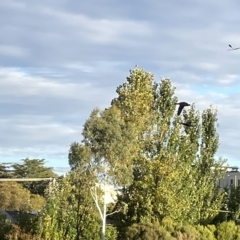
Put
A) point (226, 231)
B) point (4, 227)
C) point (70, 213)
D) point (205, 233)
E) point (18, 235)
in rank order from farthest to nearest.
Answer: point (226, 231) → point (4, 227) → point (205, 233) → point (70, 213) → point (18, 235)

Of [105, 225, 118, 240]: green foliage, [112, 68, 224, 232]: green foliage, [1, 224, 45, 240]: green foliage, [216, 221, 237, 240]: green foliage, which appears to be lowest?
[1, 224, 45, 240]: green foliage

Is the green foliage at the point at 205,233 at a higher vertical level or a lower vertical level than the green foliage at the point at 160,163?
lower

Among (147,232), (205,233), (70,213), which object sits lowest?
(147,232)

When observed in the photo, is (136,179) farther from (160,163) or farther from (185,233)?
(185,233)

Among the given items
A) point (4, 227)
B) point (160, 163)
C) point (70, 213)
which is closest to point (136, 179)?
point (160, 163)

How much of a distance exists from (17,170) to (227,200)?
3244 cm

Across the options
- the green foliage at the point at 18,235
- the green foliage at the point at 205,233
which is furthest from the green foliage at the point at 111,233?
the green foliage at the point at 205,233

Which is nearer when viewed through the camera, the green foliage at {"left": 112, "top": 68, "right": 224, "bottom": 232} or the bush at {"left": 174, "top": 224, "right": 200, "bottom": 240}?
the bush at {"left": 174, "top": 224, "right": 200, "bottom": 240}

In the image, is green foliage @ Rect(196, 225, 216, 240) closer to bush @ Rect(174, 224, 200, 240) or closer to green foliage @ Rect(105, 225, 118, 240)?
bush @ Rect(174, 224, 200, 240)

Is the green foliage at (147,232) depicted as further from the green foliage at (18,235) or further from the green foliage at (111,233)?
the green foliage at (18,235)

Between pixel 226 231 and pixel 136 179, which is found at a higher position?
pixel 136 179

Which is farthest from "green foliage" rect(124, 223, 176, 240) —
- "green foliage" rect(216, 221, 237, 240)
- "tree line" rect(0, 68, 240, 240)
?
"green foliage" rect(216, 221, 237, 240)

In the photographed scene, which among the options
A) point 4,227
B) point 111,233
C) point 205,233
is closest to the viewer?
point 205,233

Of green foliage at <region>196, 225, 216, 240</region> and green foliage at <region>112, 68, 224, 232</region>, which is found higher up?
green foliage at <region>112, 68, 224, 232</region>
